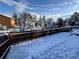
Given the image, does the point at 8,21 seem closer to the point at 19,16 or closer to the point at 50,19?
the point at 19,16

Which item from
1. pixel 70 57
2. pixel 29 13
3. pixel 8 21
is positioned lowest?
pixel 70 57

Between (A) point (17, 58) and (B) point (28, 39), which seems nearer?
(A) point (17, 58)

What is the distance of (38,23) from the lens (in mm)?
52031

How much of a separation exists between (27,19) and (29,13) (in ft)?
14.2

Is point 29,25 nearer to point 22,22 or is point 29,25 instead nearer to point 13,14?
point 22,22

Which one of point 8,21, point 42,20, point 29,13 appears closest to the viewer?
point 8,21

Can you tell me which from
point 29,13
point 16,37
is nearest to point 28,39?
point 16,37

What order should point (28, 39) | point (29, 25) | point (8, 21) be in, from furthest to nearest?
point (29, 25) → point (8, 21) → point (28, 39)

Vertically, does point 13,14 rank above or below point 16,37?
above

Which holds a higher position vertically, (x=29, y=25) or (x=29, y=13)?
(x=29, y=13)

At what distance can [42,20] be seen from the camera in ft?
172

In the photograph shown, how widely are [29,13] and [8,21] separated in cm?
1863

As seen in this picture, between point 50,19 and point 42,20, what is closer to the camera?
point 42,20

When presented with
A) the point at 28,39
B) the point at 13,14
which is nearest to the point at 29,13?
the point at 13,14
